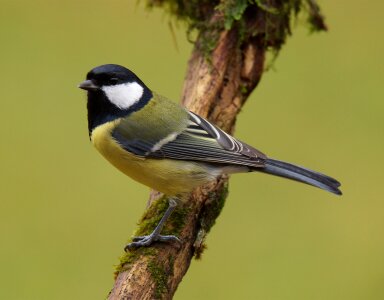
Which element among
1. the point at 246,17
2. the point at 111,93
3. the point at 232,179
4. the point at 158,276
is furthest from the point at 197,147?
the point at 232,179

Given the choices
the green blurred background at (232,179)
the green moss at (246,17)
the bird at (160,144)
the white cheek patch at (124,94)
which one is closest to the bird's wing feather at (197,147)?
the bird at (160,144)

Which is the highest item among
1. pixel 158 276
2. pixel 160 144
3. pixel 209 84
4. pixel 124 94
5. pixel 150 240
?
pixel 209 84

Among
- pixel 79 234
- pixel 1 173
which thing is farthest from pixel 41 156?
pixel 79 234

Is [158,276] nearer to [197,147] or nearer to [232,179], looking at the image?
[197,147]

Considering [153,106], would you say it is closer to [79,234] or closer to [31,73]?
[79,234]

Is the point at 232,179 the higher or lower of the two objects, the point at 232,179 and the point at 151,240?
the higher

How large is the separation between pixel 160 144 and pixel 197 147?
5.4 inches

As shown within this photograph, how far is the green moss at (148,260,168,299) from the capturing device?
2438mm

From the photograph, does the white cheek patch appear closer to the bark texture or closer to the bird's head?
the bird's head

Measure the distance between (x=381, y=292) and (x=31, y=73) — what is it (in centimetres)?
300

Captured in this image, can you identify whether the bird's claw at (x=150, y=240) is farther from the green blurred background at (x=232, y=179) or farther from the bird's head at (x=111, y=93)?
the green blurred background at (x=232, y=179)

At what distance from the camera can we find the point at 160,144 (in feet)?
9.14

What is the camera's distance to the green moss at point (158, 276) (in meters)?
2.44

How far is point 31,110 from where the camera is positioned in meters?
5.41
